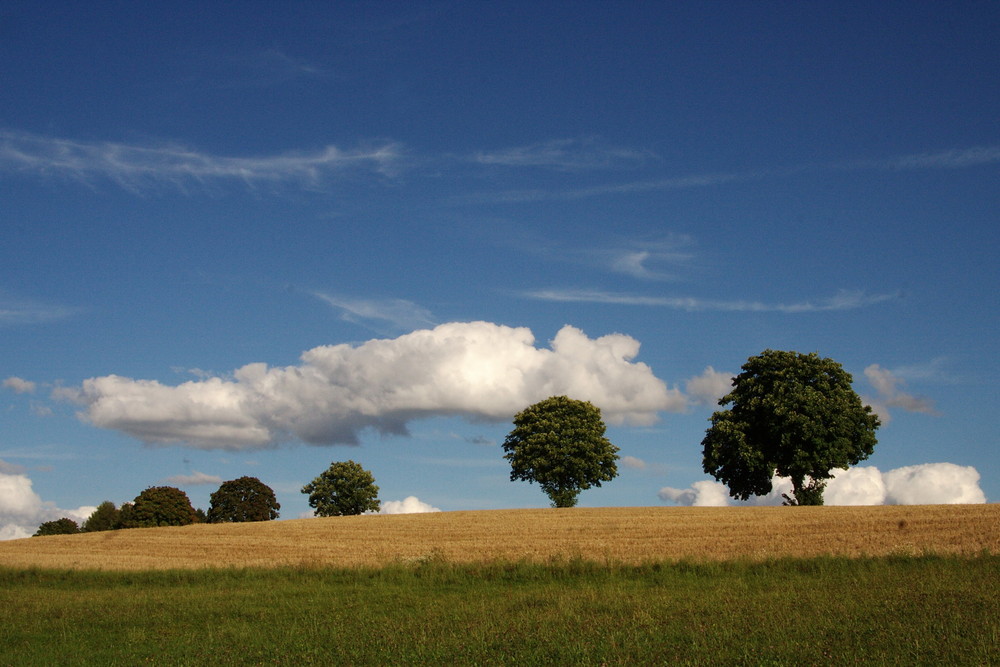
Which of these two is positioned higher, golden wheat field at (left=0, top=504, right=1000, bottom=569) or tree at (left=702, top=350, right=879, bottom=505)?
tree at (left=702, top=350, right=879, bottom=505)

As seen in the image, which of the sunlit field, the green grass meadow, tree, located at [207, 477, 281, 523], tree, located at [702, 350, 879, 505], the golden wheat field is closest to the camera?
the green grass meadow

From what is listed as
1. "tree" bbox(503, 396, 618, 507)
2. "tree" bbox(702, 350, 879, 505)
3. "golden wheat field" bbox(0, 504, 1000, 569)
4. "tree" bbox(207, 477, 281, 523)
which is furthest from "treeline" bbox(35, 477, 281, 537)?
"tree" bbox(702, 350, 879, 505)

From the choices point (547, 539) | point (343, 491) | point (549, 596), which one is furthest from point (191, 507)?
point (549, 596)

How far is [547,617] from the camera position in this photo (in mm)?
18297

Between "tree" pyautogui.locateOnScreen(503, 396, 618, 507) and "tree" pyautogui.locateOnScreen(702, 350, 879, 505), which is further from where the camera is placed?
"tree" pyautogui.locateOnScreen(503, 396, 618, 507)

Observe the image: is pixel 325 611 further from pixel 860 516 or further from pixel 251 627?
pixel 860 516

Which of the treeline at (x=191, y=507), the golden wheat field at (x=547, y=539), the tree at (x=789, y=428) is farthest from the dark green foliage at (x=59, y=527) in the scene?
the tree at (x=789, y=428)

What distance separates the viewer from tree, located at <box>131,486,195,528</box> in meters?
98.6

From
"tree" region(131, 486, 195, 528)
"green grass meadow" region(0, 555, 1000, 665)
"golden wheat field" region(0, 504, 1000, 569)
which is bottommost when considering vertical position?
"green grass meadow" region(0, 555, 1000, 665)

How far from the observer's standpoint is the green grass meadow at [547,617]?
13922mm

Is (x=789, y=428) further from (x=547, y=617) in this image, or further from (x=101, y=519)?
(x=101, y=519)

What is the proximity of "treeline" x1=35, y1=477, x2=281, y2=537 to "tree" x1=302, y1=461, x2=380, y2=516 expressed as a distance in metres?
8.10

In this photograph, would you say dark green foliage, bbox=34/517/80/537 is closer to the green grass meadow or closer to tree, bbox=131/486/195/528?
tree, bbox=131/486/195/528

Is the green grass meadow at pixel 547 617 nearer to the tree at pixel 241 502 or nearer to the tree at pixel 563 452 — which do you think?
the tree at pixel 563 452
